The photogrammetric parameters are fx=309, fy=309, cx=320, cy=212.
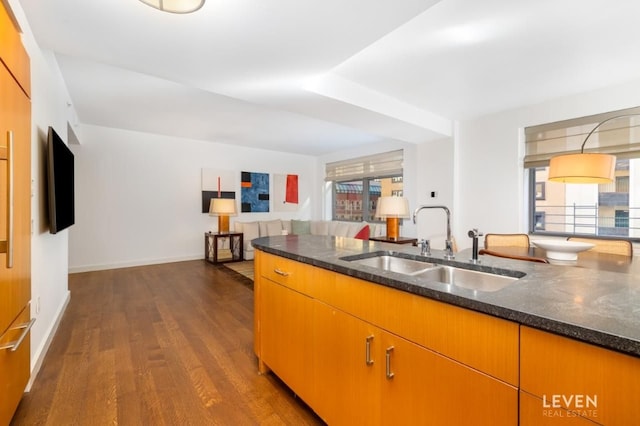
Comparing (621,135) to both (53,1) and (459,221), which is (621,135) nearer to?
(459,221)

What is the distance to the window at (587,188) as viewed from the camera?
3.46 metres

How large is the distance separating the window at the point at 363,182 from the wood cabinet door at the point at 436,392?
5.17 meters

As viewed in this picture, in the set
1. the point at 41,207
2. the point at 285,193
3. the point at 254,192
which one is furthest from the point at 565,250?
the point at 285,193

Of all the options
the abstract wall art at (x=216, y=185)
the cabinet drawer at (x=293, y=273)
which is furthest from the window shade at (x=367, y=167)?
the cabinet drawer at (x=293, y=273)

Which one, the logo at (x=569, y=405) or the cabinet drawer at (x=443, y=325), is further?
the cabinet drawer at (x=443, y=325)

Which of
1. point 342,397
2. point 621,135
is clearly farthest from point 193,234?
point 621,135

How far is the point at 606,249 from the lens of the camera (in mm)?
2785

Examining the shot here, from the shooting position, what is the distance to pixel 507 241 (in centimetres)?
329

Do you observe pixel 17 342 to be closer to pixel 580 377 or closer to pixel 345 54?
pixel 580 377

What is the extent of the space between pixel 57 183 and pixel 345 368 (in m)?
2.71

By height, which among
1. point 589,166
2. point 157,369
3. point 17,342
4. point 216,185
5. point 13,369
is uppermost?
point 216,185

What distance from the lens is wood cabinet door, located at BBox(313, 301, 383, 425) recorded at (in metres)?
1.28

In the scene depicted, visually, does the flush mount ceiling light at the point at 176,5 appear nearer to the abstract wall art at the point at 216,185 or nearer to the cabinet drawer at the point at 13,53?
the cabinet drawer at the point at 13,53

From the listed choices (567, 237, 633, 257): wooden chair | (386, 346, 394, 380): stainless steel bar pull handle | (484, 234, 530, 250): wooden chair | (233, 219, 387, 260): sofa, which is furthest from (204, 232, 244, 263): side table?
(567, 237, 633, 257): wooden chair
